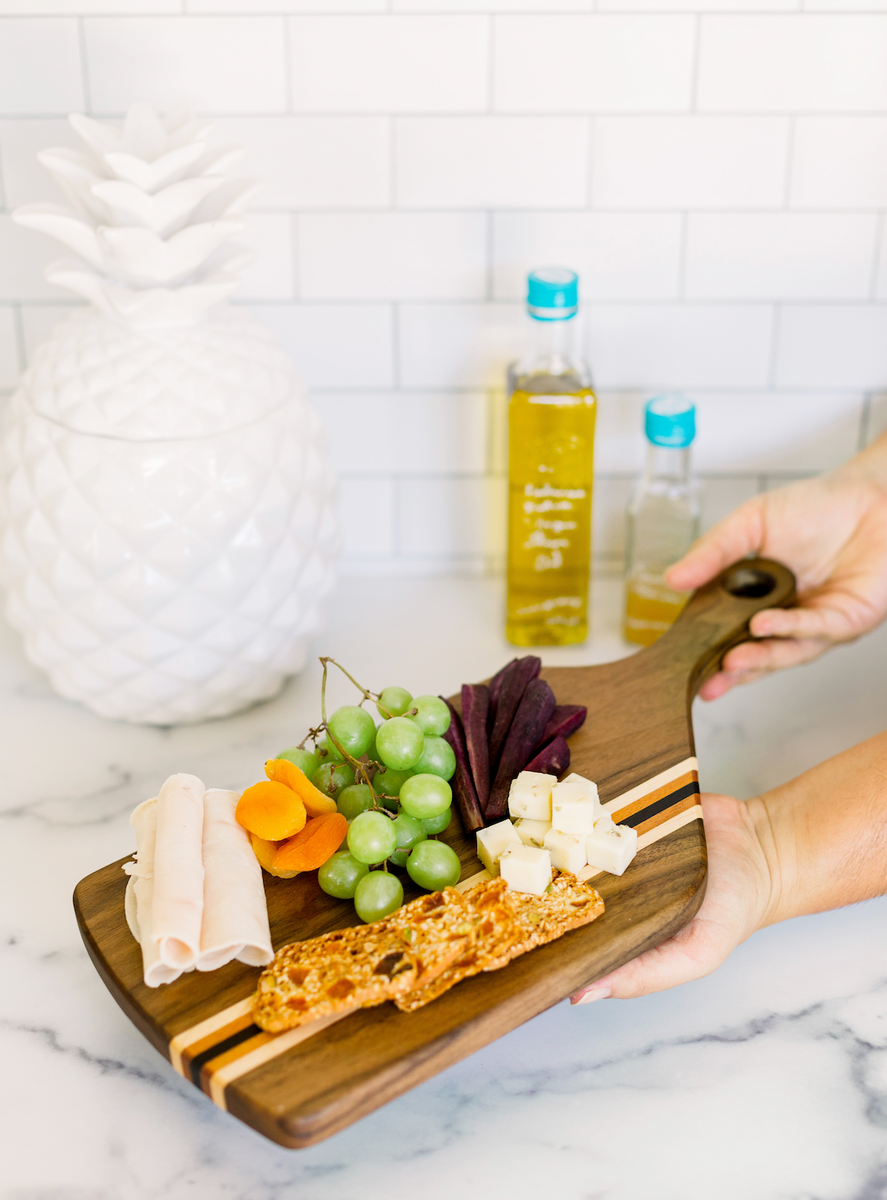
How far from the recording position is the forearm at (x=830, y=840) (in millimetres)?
864

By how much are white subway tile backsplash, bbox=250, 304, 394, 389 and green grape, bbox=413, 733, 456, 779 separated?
0.52 meters

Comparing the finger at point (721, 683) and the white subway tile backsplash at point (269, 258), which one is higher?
the white subway tile backsplash at point (269, 258)

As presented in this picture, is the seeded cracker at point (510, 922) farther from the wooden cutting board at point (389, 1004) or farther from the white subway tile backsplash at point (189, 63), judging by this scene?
the white subway tile backsplash at point (189, 63)

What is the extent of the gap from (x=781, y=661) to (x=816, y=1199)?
562 millimetres

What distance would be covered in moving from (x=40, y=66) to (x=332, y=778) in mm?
768

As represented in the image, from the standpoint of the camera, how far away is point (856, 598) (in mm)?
1164

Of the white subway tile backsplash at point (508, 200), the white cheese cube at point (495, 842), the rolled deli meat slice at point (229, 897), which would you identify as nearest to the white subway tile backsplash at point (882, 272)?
the white subway tile backsplash at point (508, 200)

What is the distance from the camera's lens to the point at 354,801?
0.85 metres

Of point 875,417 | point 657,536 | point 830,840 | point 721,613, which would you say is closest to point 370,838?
point 830,840

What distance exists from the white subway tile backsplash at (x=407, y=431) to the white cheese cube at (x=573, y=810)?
578 mm

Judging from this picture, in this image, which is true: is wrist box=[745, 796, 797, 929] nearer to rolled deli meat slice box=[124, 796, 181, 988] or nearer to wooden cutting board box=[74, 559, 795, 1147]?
wooden cutting board box=[74, 559, 795, 1147]

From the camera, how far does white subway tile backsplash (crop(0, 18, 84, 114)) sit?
1.11 m

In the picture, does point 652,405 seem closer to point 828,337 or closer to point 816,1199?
point 828,337

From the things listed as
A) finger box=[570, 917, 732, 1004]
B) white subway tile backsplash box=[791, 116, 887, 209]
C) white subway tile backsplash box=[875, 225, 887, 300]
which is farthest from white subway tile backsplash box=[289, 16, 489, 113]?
finger box=[570, 917, 732, 1004]
